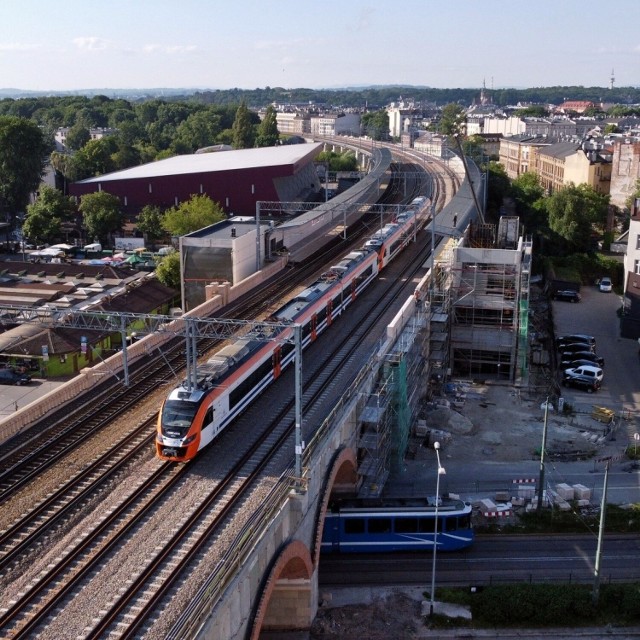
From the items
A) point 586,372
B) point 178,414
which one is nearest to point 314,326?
point 178,414

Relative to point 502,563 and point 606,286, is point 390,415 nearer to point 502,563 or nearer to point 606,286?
point 502,563

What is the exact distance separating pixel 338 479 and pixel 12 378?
600 inches

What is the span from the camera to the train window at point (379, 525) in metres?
19.8

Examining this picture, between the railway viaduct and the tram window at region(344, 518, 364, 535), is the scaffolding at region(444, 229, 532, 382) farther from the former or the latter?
the tram window at region(344, 518, 364, 535)

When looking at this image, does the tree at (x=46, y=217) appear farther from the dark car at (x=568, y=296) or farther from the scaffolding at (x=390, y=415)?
the scaffolding at (x=390, y=415)

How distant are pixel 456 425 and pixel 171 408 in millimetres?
13605

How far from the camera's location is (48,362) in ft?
Answer: 101

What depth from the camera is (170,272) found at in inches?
1645

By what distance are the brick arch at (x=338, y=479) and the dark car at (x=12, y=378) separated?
14.7m

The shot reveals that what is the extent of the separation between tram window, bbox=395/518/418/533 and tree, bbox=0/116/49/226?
52065 millimetres

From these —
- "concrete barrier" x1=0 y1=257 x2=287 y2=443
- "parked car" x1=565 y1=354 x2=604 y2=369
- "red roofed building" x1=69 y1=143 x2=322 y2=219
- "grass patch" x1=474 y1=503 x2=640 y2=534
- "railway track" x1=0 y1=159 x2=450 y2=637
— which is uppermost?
"red roofed building" x1=69 y1=143 x2=322 y2=219

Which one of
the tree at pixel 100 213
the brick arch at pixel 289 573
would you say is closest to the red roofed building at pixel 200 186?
the tree at pixel 100 213

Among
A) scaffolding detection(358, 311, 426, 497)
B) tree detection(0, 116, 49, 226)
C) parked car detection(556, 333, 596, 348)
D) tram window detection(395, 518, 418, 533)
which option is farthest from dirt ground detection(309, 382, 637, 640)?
tree detection(0, 116, 49, 226)

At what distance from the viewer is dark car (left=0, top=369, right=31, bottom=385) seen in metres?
30.1
